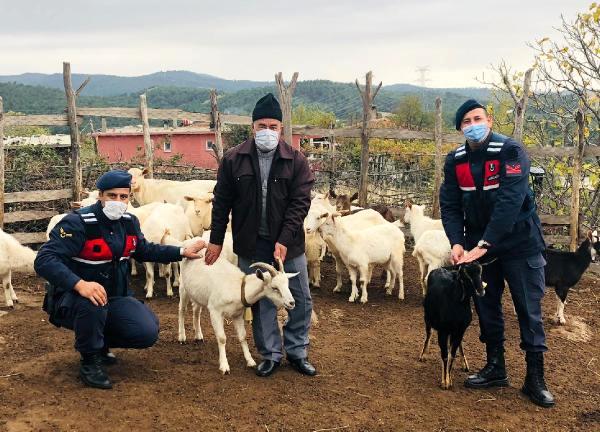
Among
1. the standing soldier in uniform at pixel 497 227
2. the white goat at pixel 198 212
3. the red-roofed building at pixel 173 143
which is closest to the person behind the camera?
the standing soldier in uniform at pixel 497 227

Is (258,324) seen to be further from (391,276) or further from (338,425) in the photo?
(391,276)

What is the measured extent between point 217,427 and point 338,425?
3.05 ft

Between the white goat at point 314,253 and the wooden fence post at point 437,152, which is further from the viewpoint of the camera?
the wooden fence post at point 437,152

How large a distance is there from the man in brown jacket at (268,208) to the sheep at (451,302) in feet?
3.84

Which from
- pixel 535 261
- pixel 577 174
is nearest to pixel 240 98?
pixel 577 174

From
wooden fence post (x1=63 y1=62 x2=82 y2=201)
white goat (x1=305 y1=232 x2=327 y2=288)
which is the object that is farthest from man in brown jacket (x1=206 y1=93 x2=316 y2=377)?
wooden fence post (x1=63 y1=62 x2=82 y2=201)

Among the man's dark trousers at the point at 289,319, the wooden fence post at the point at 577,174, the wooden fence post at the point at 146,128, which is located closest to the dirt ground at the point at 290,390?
the man's dark trousers at the point at 289,319

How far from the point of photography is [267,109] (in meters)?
5.28

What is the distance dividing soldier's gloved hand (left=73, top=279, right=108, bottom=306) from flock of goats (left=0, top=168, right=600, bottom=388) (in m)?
1.12

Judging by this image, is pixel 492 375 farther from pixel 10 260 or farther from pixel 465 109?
pixel 10 260

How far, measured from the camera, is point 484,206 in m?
5.21

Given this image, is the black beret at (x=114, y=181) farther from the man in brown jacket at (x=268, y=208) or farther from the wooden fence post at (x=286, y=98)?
the wooden fence post at (x=286, y=98)

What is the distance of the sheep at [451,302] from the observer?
17.1ft

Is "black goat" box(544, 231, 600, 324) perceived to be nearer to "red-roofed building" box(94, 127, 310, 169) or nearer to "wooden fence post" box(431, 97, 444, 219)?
"wooden fence post" box(431, 97, 444, 219)
